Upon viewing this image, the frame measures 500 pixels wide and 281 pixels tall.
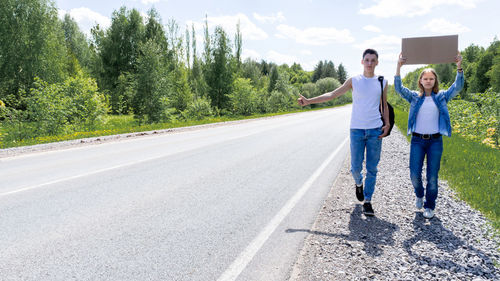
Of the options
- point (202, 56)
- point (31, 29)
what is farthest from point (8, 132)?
point (202, 56)

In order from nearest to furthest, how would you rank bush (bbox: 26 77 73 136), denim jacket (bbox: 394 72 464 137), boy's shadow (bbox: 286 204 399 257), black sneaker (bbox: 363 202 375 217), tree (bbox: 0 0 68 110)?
1. boy's shadow (bbox: 286 204 399 257)
2. denim jacket (bbox: 394 72 464 137)
3. black sneaker (bbox: 363 202 375 217)
4. bush (bbox: 26 77 73 136)
5. tree (bbox: 0 0 68 110)

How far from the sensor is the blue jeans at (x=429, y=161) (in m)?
4.30

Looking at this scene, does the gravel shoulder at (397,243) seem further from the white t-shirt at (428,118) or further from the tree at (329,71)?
the tree at (329,71)

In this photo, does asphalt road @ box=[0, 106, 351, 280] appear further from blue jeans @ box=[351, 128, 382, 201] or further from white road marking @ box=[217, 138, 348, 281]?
blue jeans @ box=[351, 128, 382, 201]

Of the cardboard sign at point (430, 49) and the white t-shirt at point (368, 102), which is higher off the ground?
the cardboard sign at point (430, 49)

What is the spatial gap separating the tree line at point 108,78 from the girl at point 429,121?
48.6 feet

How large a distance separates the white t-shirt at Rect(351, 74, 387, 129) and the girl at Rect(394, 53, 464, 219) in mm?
417

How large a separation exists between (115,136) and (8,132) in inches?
196

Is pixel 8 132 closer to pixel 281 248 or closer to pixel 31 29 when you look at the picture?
pixel 281 248

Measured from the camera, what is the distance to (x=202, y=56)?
1419 inches

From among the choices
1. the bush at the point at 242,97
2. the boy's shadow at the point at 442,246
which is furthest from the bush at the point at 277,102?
the boy's shadow at the point at 442,246

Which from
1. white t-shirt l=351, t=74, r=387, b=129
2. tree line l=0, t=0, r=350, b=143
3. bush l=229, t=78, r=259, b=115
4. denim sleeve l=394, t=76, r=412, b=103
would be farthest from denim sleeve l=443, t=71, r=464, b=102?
bush l=229, t=78, r=259, b=115

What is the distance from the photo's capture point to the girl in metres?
4.24

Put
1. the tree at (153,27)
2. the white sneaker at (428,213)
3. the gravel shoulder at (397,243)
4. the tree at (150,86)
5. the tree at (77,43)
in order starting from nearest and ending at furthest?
the gravel shoulder at (397,243) → the white sneaker at (428,213) → the tree at (150,86) → the tree at (153,27) → the tree at (77,43)
